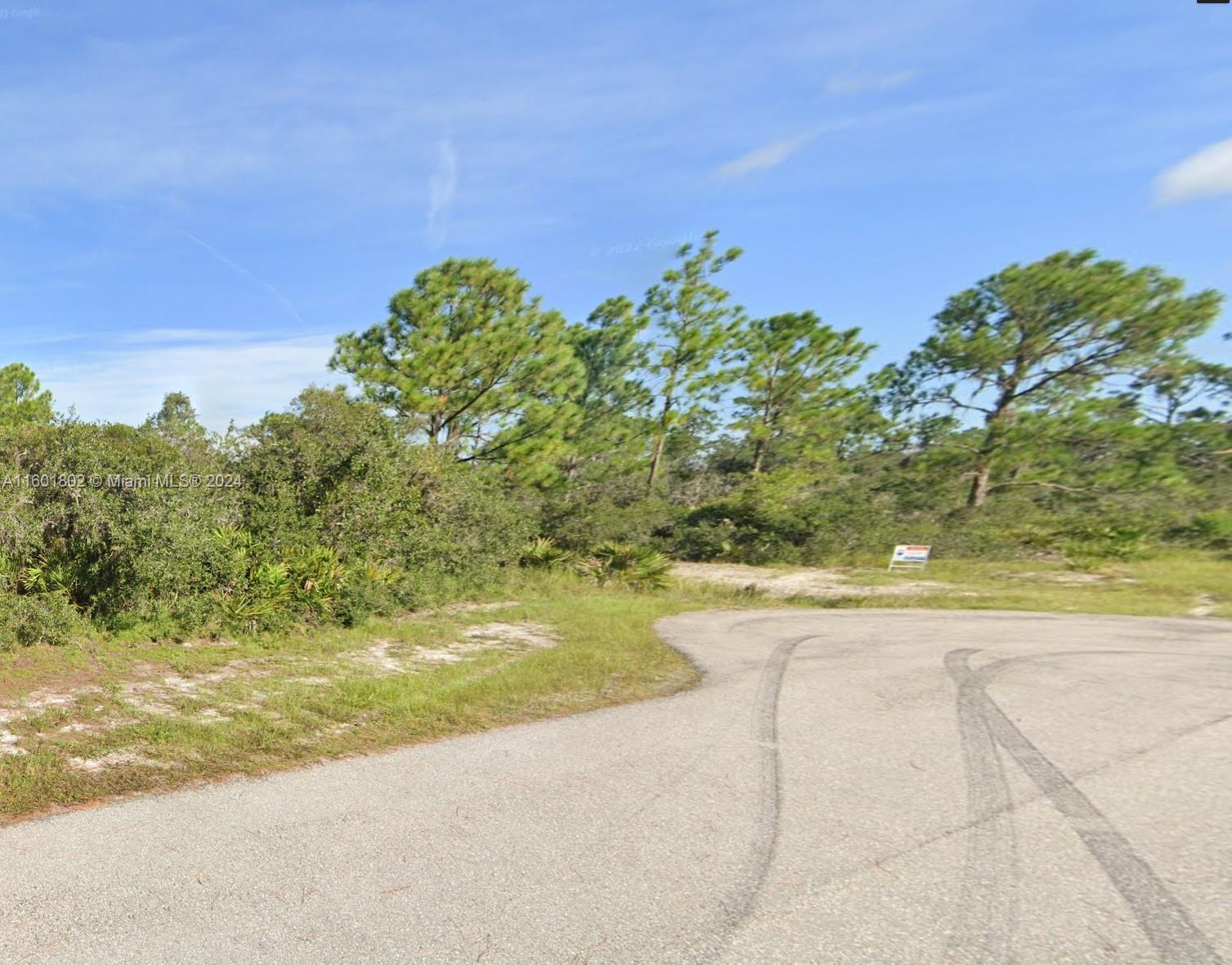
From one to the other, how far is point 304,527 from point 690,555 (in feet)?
55.5

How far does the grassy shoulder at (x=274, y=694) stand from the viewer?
455cm

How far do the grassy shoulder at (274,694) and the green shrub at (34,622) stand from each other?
179 millimetres

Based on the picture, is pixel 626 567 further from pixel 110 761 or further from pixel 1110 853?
pixel 1110 853

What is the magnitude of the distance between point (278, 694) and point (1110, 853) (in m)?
6.07

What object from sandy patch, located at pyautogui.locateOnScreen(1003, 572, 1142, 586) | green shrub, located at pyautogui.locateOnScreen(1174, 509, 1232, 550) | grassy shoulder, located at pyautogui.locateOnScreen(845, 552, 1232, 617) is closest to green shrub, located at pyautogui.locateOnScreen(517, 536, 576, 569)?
grassy shoulder, located at pyautogui.locateOnScreen(845, 552, 1232, 617)

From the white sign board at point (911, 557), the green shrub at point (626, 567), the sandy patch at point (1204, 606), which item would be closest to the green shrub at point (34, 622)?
the green shrub at point (626, 567)

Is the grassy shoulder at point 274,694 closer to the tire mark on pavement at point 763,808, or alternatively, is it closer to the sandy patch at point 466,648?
the sandy patch at point 466,648

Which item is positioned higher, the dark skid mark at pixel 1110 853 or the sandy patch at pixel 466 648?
the sandy patch at pixel 466 648

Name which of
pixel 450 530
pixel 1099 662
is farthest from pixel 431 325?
pixel 1099 662

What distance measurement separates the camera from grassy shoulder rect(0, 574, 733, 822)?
4.55 meters

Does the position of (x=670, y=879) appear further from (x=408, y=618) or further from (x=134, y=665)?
(x=408, y=618)

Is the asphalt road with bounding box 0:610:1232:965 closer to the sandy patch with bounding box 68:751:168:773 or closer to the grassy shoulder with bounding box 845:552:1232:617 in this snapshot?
the sandy patch with bounding box 68:751:168:773

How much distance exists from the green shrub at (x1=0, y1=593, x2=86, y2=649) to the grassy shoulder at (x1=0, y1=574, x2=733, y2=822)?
18 cm

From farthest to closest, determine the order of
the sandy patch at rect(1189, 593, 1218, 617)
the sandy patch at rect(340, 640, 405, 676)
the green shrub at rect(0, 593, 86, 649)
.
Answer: the sandy patch at rect(1189, 593, 1218, 617) < the sandy patch at rect(340, 640, 405, 676) < the green shrub at rect(0, 593, 86, 649)
